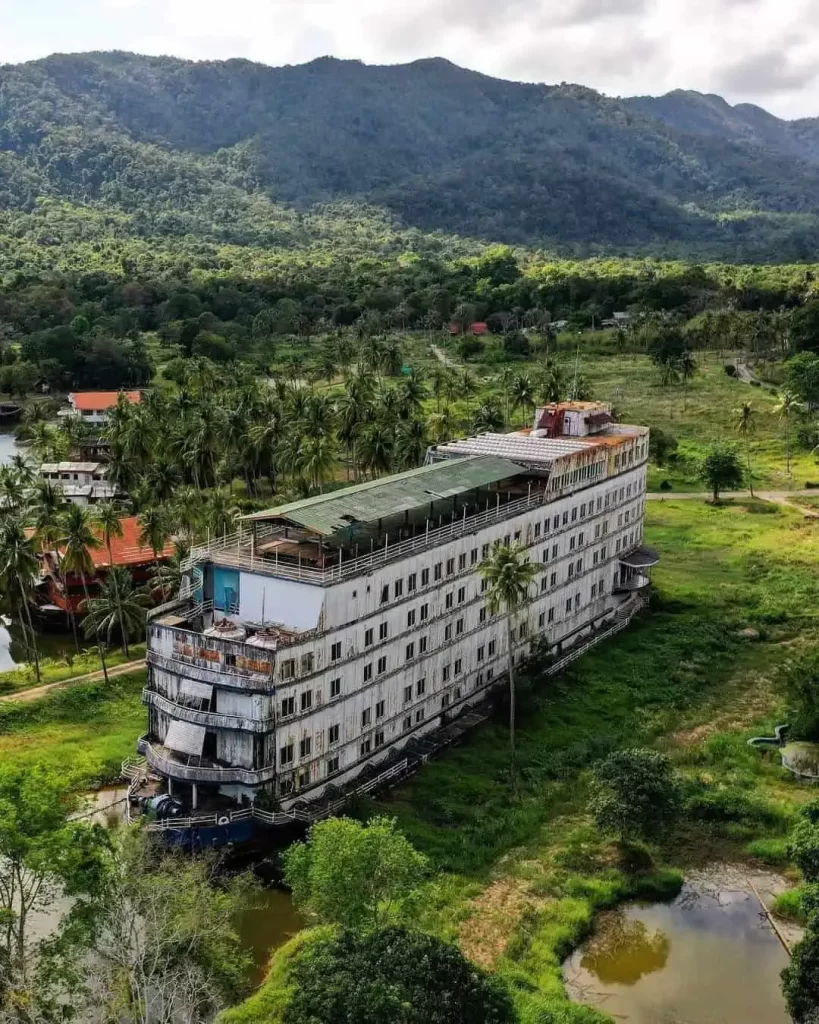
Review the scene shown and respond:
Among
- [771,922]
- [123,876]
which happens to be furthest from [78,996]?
[771,922]

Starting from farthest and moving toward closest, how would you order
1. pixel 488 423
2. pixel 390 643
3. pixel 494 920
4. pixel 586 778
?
pixel 488 423
pixel 586 778
pixel 390 643
pixel 494 920

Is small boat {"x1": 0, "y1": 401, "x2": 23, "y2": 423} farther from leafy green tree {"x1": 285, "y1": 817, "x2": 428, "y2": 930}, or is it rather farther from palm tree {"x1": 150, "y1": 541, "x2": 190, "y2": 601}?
leafy green tree {"x1": 285, "y1": 817, "x2": 428, "y2": 930}

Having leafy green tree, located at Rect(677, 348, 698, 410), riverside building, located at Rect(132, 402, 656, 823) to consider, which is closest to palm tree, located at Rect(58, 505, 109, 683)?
riverside building, located at Rect(132, 402, 656, 823)

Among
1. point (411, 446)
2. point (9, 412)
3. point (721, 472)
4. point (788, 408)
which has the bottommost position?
point (9, 412)

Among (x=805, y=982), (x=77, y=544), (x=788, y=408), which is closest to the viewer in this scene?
(x=805, y=982)

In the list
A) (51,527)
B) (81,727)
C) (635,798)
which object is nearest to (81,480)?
(51,527)

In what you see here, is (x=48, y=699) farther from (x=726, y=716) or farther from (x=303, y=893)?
(x=726, y=716)

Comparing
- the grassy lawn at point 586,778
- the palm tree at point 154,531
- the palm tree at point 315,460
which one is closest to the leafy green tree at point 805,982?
the grassy lawn at point 586,778

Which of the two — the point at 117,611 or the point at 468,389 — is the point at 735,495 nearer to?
the point at 468,389
